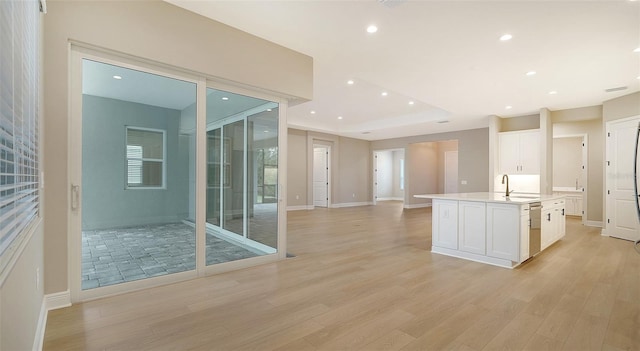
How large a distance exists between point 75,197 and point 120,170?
0.48 meters

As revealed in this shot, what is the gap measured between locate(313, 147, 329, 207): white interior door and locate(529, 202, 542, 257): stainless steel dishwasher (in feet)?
24.3

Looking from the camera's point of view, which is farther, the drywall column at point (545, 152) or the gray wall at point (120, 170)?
the drywall column at point (545, 152)

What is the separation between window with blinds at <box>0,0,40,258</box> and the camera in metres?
1.15

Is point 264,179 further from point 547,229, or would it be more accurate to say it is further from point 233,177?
point 547,229

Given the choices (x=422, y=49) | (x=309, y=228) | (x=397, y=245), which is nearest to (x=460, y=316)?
(x=397, y=245)

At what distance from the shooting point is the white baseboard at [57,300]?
2.39 m

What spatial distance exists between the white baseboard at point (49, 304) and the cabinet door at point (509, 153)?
8741mm

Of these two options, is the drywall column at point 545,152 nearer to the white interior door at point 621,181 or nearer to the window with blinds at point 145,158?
the white interior door at point 621,181

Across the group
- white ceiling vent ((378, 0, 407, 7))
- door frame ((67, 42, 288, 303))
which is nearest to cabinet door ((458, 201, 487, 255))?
door frame ((67, 42, 288, 303))

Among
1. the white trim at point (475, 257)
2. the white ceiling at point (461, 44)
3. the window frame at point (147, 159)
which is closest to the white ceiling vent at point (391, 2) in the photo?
the white ceiling at point (461, 44)

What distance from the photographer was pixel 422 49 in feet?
12.6

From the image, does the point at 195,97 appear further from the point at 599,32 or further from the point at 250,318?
the point at 599,32

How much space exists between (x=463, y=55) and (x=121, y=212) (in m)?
4.62

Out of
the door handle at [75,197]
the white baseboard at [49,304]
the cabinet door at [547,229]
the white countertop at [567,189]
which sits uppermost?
the door handle at [75,197]
